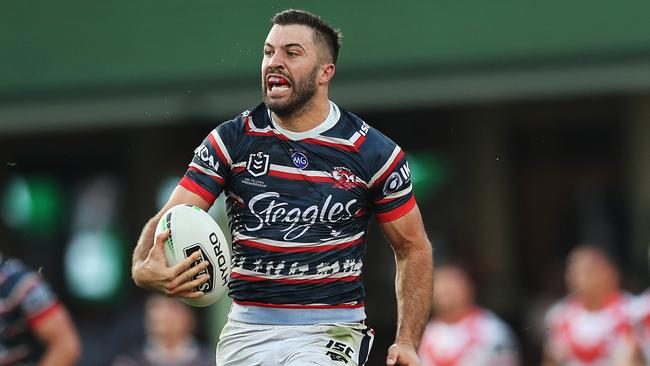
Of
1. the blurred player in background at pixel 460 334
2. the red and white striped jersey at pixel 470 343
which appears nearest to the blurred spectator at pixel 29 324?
the red and white striped jersey at pixel 470 343

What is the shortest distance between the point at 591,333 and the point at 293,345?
6.24 metres

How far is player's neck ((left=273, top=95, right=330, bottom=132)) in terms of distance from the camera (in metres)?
6.20

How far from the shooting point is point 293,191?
617 centimetres

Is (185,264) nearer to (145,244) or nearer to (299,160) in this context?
(145,244)

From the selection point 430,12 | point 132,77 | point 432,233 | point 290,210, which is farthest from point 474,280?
point 290,210

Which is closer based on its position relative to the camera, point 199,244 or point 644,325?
point 199,244

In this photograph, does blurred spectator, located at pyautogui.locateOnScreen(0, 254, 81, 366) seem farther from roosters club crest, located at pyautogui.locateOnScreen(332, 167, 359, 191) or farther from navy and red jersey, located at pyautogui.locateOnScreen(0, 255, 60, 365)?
roosters club crest, located at pyautogui.locateOnScreen(332, 167, 359, 191)

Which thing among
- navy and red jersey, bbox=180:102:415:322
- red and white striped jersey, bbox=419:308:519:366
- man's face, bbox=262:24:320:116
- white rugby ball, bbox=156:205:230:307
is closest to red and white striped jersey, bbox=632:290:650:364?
red and white striped jersey, bbox=419:308:519:366

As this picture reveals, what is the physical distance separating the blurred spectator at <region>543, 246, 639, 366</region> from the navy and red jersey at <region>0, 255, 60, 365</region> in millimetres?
4803

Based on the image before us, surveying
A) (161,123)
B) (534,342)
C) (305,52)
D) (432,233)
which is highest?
(305,52)

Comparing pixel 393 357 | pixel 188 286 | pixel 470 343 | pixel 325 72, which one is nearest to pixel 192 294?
pixel 188 286

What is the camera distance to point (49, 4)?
1511cm

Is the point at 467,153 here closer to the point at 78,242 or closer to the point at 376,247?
the point at 376,247

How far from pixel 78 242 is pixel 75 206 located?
1.68 feet
